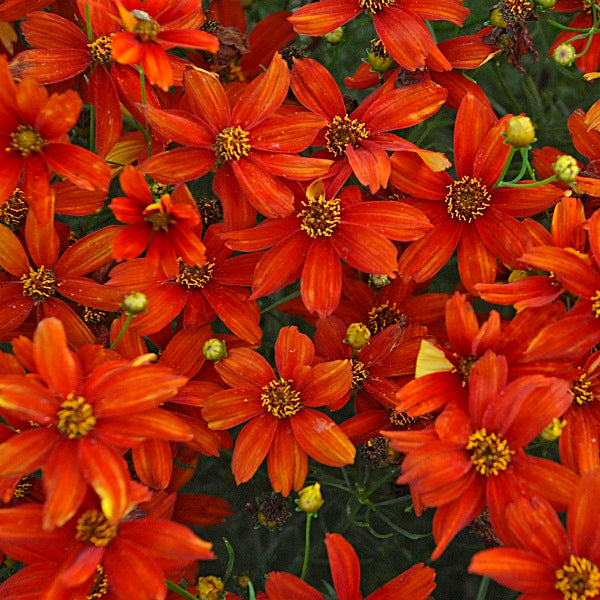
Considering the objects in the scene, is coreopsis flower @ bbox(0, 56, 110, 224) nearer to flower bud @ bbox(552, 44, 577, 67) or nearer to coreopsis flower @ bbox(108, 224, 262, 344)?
coreopsis flower @ bbox(108, 224, 262, 344)

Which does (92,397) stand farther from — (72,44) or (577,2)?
(577,2)

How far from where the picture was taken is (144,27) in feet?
2.71

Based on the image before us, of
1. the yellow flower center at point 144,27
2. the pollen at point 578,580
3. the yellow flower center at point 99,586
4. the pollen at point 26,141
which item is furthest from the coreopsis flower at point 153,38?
the pollen at point 578,580

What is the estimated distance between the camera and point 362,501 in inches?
39.6

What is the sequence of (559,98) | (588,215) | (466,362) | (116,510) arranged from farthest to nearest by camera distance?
(559,98) < (588,215) < (466,362) < (116,510)

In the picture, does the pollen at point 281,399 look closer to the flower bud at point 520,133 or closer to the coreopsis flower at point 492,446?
the coreopsis flower at point 492,446

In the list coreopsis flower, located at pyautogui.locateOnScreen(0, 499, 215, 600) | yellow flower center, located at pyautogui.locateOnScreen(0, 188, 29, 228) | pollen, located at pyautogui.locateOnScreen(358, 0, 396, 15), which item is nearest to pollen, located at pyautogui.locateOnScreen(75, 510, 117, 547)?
coreopsis flower, located at pyautogui.locateOnScreen(0, 499, 215, 600)

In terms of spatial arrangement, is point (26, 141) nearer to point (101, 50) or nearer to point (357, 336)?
point (101, 50)

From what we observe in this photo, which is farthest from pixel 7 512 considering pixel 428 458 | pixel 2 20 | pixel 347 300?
Result: pixel 2 20

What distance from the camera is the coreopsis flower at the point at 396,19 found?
3.09 ft

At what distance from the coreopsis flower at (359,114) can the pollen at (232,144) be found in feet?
0.30

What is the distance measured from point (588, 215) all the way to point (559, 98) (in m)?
0.50

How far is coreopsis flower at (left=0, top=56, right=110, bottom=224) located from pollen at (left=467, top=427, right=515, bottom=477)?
1.43ft

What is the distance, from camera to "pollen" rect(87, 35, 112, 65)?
3.15ft
